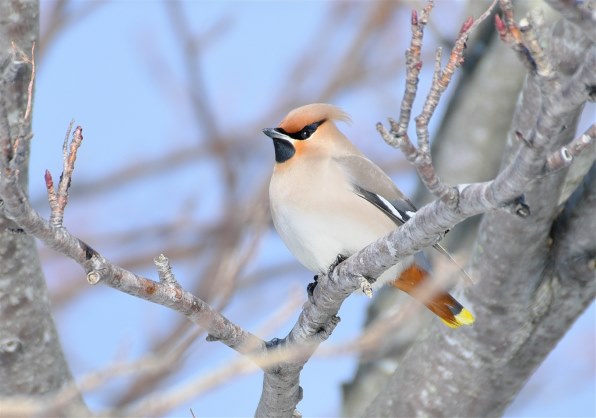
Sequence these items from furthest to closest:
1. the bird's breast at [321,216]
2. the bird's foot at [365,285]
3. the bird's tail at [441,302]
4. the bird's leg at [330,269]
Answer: the bird's tail at [441,302]
the bird's breast at [321,216]
the bird's leg at [330,269]
the bird's foot at [365,285]

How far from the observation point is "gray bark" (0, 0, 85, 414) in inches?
147

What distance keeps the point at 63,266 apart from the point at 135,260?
49cm

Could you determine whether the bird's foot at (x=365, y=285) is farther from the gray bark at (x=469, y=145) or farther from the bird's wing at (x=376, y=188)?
the gray bark at (x=469, y=145)

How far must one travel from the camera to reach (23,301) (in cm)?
386

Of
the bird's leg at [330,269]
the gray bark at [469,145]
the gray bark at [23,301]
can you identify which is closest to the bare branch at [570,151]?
the bird's leg at [330,269]

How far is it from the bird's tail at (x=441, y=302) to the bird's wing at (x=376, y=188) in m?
0.25

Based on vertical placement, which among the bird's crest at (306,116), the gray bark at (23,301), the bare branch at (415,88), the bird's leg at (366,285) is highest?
the bare branch at (415,88)

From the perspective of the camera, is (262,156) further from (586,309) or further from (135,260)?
(586,309)

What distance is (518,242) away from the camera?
4262 millimetres

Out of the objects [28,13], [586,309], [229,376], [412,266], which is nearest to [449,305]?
[412,266]

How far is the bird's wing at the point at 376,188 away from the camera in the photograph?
443 centimetres

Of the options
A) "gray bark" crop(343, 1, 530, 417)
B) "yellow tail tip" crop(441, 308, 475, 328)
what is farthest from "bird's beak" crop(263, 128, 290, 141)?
"gray bark" crop(343, 1, 530, 417)

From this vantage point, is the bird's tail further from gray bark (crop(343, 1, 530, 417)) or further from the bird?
gray bark (crop(343, 1, 530, 417))

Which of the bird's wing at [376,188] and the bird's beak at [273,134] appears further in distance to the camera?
the bird's beak at [273,134]
